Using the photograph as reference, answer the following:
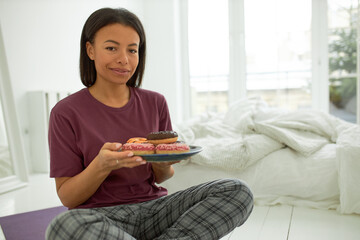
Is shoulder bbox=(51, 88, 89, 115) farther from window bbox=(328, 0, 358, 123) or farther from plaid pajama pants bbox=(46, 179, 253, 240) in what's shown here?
window bbox=(328, 0, 358, 123)

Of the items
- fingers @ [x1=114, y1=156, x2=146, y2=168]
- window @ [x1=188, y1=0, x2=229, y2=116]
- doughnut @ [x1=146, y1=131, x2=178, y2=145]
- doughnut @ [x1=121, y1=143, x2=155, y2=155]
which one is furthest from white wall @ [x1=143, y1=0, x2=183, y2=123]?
fingers @ [x1=114, y1=156, x2=146, y2=168]

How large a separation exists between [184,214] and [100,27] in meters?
0.67

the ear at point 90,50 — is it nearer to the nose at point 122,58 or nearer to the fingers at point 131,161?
the nose at point 122,58

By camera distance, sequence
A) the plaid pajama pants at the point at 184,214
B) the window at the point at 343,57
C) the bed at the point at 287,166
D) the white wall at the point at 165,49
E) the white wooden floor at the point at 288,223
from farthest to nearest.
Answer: the white wall at the point at 165,49 → the window at the point at 343,57 → the bed at the point at 287,166 → the white wooden floor at the point at 288,223 → the plaid pajama pants at the point at 184,214

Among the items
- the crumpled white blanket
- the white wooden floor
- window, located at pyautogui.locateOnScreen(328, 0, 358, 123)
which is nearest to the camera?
the white wooden floor

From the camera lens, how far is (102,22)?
4.15 feet

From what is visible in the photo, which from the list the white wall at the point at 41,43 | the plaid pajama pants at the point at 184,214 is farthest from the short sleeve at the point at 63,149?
the white wall at the point at 41,43

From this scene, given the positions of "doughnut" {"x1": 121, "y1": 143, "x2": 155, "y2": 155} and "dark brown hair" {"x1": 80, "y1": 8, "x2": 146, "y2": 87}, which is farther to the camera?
"dark brown hair" {"x1": 80, "y1": 8, "x2": 146, "y2": 87}

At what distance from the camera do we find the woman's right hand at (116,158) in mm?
996

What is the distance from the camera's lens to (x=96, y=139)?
123cm

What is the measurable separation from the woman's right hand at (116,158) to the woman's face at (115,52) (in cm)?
34

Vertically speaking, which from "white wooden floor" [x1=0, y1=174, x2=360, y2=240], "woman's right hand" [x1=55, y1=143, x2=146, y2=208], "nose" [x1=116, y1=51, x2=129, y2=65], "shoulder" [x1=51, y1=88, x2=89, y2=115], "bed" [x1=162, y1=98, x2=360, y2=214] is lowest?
"white wooden floor" [x1=0, y1=174, x2=360, y2=240]

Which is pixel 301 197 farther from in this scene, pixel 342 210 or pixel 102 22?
pixel 102 22

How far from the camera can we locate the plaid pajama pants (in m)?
1.12
